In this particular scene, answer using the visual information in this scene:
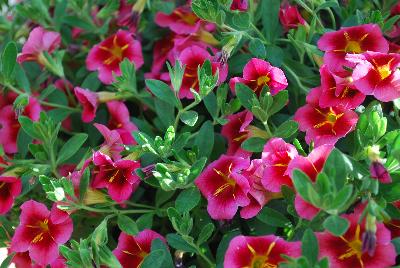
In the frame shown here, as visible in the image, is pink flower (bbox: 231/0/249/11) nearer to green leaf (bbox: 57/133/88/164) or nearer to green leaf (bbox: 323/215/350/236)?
green leaf (bbox: 57/133/88/164)

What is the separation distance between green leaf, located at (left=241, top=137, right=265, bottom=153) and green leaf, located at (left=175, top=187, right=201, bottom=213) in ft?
0.36

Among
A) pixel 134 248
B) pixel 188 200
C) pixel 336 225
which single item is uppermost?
pixel 336 225

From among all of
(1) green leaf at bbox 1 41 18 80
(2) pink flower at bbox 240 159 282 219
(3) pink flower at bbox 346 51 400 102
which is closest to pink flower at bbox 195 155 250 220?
(2) pink flower at bbox 240 159 282 219

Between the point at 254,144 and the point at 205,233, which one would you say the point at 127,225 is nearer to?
the point at 205,233

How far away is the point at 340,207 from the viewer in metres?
0.82

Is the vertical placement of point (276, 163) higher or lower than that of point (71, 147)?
higher

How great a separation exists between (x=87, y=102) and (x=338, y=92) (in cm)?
53

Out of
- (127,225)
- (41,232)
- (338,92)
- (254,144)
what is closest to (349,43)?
(338,92)

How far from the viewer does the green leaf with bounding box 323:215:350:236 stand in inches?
31.6

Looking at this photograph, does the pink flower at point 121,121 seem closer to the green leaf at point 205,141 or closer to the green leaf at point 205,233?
the green leaf at point 205,141

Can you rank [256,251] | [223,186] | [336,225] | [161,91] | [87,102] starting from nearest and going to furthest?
[336,225] → [256,251] → [223,186] → [161,91] → [87,102]

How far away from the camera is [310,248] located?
2.74ft

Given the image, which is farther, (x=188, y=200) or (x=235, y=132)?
(x=235, y=132)

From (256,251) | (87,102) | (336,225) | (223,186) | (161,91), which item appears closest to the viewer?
(336,225)
